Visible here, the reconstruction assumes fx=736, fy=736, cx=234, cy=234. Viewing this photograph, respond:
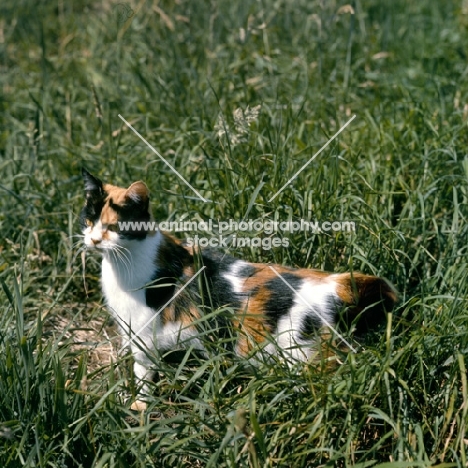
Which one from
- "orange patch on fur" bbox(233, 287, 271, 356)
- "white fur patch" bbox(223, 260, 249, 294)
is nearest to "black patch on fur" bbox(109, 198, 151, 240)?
"white fur patch" bbox(223, 260, 249, 294)

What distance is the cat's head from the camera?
3.03m

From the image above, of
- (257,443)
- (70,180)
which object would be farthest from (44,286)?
(257,443)

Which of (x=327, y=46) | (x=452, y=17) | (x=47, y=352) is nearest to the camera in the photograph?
(x=47, y=352)

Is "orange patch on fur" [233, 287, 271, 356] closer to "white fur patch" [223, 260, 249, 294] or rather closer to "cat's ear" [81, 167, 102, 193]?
"white fur patch" [223, 260, 249, 294]

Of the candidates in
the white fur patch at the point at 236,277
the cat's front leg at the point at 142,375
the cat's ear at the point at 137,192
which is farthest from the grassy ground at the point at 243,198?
the cat's ear at the point at 137,192

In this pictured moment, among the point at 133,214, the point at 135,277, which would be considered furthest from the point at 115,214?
the point at 135,277

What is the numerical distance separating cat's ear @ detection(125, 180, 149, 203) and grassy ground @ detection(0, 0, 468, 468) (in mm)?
479

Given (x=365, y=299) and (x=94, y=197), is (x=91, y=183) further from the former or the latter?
(x=365, y=299)

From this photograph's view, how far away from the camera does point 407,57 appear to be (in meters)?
5.06

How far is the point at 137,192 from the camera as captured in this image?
3020mm

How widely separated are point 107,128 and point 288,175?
57.9 inches

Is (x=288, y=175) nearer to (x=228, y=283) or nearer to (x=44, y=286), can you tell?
(x=228, y=283)

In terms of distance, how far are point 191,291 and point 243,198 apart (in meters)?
0.61

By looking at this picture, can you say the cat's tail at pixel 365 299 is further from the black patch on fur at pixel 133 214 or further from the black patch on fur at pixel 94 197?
the black patch on fur at pixel 94 197
